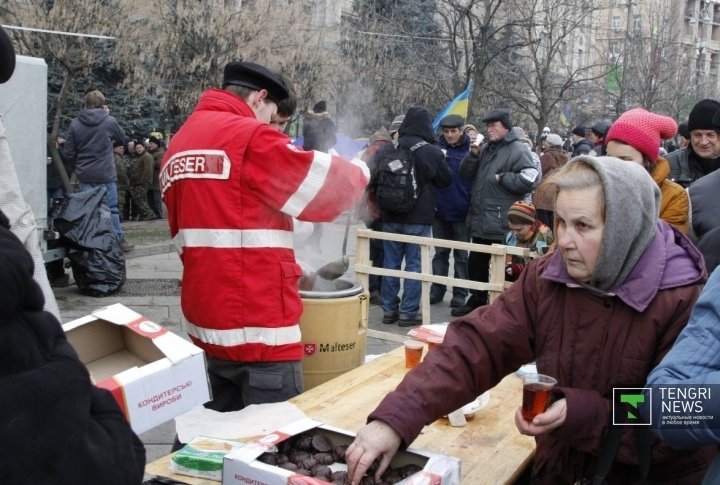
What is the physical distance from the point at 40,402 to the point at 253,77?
89.4 inches

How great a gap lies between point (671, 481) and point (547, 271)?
0.66 m

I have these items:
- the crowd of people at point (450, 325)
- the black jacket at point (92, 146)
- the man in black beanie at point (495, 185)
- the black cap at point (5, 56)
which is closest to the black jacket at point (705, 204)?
the crowd of people at point (450, 325)

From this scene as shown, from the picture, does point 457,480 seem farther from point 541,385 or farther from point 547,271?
point 547,271

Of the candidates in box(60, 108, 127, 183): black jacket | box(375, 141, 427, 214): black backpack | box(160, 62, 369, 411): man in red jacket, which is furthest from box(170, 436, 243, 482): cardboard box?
box(60, 108, 127, 183): black jacket

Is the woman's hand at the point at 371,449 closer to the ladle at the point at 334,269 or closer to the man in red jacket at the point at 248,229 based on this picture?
the man in red jacket at the point at 248,229

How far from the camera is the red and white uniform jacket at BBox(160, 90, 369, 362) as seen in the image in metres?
2.99

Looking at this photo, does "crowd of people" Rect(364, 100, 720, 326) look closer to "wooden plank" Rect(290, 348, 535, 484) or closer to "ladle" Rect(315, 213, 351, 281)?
"ladle" Rect(315, 213, 351, 281)

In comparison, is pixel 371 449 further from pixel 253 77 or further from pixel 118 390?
pixel 253 77

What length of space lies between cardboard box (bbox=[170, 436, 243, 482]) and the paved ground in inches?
80.7

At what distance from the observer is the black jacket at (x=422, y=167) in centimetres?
739

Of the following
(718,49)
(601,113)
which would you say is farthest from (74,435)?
(718,49)

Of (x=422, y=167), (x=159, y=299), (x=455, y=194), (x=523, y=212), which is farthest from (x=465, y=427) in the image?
(x=159, y=299)

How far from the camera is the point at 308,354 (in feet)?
12.6

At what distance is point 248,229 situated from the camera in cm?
302
